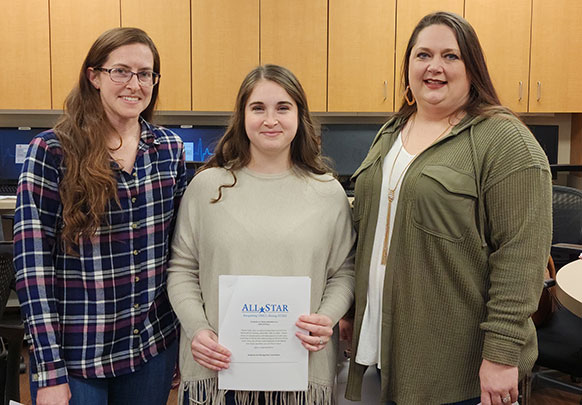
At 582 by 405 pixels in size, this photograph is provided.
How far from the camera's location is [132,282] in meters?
1.45

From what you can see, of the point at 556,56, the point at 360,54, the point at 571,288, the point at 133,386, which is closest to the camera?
the point at 133,386

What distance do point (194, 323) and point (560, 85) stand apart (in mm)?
3846

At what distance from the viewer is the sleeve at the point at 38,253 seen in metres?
A: 1.33

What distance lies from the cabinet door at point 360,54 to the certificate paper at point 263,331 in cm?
299

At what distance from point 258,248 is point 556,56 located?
372 centimetres

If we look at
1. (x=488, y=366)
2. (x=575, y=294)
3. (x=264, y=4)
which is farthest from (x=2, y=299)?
(x=264, y=4)

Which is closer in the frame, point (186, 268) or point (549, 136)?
point (186, 268)

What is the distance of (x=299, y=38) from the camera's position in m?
4.16

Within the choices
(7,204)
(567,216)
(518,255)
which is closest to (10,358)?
(518,255)

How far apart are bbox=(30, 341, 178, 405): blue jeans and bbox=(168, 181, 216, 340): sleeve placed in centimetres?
14

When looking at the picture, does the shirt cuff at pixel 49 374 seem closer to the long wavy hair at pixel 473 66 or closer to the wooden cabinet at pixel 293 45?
the long wavy hair at pixel 473 66

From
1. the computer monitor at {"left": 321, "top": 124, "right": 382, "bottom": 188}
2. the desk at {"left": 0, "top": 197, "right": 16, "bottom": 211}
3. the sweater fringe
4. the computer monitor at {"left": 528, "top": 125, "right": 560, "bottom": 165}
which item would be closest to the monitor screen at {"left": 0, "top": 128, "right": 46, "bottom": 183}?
the desk at {"left": 0, "top": 197, "right": 16, "bottom": 211}

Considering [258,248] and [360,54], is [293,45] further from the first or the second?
[258,248]

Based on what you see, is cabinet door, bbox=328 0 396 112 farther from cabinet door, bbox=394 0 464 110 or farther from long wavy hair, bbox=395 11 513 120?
long wavy hair, bbox=395 11 513 120
